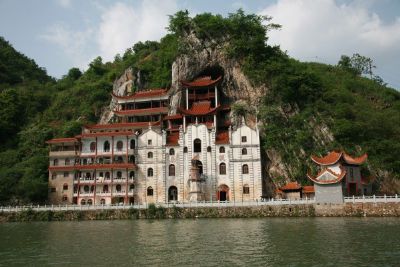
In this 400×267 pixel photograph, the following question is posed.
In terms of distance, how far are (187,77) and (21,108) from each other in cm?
3591

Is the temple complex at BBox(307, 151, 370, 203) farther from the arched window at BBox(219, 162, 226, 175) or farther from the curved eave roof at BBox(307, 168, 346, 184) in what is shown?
the arched window at BBox(219, 162, 226, 175)

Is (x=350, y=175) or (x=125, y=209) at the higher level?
(x=350, y=175)

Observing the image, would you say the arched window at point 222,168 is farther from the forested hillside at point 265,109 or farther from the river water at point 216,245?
the river water at point 216,245

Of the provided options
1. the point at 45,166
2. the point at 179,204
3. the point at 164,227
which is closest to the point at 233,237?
the point at 164,227

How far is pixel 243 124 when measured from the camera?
187 ft

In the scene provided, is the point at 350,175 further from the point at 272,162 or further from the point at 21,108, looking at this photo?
the point at 21,108

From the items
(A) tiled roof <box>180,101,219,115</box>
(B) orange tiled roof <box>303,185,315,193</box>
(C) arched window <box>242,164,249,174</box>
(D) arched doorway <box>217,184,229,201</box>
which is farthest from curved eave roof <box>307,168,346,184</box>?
(A) tiled roof <box>180,101,219,115</box>

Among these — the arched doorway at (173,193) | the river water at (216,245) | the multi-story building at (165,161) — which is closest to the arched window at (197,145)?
the multi-story building at (165,161)

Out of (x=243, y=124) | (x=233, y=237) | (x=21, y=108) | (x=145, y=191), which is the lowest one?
(x=233, y=237)

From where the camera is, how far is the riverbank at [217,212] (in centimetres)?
4278

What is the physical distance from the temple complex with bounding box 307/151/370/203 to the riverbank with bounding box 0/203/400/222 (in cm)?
124

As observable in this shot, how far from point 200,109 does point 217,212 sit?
Answer: 2065 cm

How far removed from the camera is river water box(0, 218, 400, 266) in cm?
2189

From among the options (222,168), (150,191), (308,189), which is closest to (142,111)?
(150,191)
